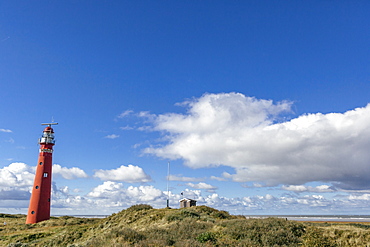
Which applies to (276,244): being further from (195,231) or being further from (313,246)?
(195,231)

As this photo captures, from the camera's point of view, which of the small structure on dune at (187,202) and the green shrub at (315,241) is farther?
the small structure on dune at (187,202)

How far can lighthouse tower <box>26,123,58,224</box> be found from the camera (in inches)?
2012

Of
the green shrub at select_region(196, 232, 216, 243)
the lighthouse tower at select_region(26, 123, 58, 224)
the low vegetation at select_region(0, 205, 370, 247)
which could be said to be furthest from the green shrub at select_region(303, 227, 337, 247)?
the lighthouse tower at select_region(26, 123, 58, 224)

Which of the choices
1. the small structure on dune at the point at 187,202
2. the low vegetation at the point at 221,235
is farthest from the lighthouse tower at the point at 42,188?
the small structure on dune at the point at 187,202

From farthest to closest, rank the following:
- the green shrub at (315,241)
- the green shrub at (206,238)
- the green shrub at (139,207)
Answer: the green shrub at (139,207) → the green shrub at (206,238) → the green shrub at (315,241)

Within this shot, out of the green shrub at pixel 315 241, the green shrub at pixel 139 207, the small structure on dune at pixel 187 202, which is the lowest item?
the green shrub at pixel 315 241

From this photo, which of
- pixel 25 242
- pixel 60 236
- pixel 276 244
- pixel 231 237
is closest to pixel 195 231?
pixel 231 237

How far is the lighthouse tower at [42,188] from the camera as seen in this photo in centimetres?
5109

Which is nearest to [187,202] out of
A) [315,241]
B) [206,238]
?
[206,238]

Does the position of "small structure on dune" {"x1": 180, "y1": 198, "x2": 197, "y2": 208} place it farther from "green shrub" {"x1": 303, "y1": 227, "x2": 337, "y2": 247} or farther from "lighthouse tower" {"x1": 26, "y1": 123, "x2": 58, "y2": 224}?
"green shrub" {"x1": 303, "y1": 227, "x2": 337, "y2": 247}

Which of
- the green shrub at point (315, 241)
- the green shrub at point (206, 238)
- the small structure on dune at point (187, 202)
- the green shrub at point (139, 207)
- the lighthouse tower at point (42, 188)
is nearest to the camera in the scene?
the green shrub at point (315, 241)

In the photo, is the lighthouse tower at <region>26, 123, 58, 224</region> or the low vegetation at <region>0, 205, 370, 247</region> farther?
the lighthouse tower at <region>26, 123, 58, 224</region>

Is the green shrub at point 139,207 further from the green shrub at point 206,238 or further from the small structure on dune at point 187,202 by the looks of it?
the green shrub at point 206,238

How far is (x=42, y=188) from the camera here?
5159 centimetres
